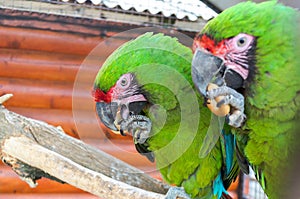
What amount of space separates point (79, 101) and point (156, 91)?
2.01 feet

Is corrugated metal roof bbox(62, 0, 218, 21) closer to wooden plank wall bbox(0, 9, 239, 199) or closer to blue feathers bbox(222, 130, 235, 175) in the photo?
wooden plank wall bbox(0, 9, 239, 199)

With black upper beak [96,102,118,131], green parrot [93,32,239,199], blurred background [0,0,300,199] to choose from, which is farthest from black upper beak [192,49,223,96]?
blurred background [0,0,300,199]

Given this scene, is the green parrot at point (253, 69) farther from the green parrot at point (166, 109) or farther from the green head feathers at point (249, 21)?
the green parrot at point (166, 109)

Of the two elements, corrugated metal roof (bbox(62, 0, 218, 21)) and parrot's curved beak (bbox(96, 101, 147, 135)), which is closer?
parrot's curved beak (bbox(96, 101, 147, 135))

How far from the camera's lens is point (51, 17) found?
2.06 m

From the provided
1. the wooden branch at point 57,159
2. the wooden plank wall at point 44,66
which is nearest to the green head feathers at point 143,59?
the wooden branch at point 57,159

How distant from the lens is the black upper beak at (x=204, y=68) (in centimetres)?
79

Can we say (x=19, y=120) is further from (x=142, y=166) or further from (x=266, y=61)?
(x=266, y=61)

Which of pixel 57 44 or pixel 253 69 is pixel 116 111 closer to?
pixel 253 69

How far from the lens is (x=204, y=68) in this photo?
2.63 ft

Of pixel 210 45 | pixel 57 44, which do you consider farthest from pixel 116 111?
pixel 57 44

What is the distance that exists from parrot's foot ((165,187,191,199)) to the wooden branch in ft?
0.15

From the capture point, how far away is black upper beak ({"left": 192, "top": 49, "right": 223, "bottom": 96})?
79 cm

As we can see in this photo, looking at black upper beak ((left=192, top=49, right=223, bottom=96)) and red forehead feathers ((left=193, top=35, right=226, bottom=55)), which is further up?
red forehead feathers ((left=193, top=35, right=226, bottom=55))
